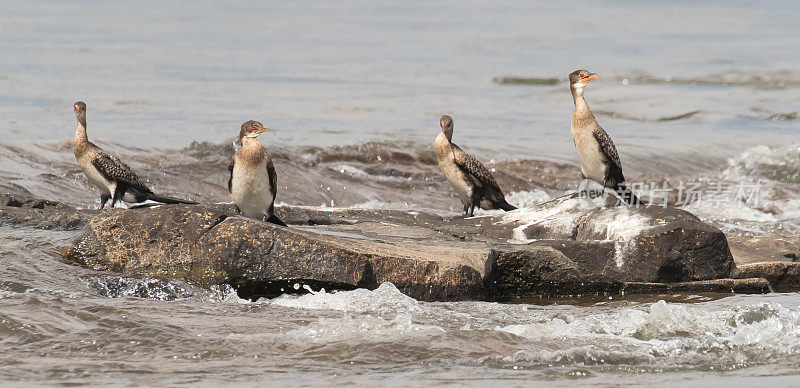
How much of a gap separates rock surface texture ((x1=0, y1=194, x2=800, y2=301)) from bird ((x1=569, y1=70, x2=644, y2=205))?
0.99m

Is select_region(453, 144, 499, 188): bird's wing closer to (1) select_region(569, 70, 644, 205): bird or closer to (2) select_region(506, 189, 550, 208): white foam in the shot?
(1) select_region(569, 70, 644, 205): bird

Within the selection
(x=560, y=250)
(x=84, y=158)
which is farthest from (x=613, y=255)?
(x=84, y=158)

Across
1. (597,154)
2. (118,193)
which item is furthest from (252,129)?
(597,154)

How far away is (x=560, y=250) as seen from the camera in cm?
884

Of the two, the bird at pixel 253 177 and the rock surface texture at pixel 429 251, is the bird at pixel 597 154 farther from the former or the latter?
the bird at pixel 253 177

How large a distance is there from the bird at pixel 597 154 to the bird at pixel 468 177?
1403 mm

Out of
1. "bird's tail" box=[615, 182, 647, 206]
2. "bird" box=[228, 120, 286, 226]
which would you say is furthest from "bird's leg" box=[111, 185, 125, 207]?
"bird's tail" box=[615, 182, 647, 206]

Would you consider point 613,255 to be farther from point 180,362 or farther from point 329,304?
point 180,362

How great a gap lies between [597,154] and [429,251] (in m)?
3.19

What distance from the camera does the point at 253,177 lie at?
9430 mm

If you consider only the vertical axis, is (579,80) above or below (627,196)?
above

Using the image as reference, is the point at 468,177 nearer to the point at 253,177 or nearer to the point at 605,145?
the point at 605,145

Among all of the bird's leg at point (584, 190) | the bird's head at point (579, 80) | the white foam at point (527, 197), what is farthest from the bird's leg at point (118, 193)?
the white foam at point (527, 197)

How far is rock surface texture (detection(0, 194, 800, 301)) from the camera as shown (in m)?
7.77
